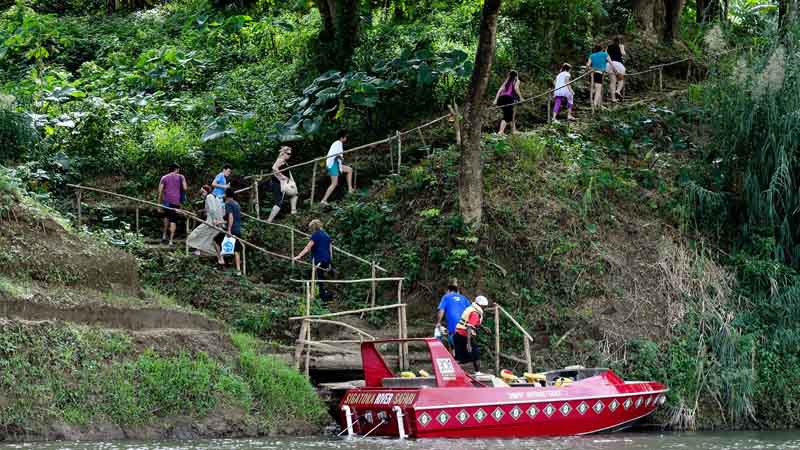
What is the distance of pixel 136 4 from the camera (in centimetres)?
3966

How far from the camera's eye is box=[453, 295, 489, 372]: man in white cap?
766 inches

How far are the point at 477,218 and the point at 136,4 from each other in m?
21.3

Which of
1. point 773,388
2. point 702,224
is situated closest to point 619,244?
point 702,224

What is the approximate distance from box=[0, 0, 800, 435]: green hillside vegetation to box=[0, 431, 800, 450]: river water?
85cm

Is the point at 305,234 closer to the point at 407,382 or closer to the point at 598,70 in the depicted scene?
the point at 407,382

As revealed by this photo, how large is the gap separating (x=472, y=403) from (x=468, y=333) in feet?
7.09

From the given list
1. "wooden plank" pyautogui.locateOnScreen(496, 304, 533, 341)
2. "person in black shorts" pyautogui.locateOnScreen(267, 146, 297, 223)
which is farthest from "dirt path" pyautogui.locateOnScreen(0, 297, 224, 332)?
"person in black shorts" pyautogui.locateOnScreen(267, 146, 297, 223)

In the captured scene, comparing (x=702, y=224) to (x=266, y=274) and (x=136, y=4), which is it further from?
(x=136, y=4)

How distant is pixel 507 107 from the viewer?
25906mm

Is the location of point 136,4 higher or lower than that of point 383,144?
higher

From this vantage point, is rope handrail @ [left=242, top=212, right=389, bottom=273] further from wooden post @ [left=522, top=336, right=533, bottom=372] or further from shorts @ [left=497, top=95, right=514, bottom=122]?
shorts @ [left=497, top=95, right=514, bottom=122]

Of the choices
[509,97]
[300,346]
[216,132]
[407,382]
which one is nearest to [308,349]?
[300,346]

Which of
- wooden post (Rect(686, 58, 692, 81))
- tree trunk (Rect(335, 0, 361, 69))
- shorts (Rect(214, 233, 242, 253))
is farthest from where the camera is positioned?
wooden post (Rect(686, 58, 692, 81))

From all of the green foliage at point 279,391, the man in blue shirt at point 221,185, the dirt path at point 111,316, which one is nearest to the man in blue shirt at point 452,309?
the green foliage at point 279,391
